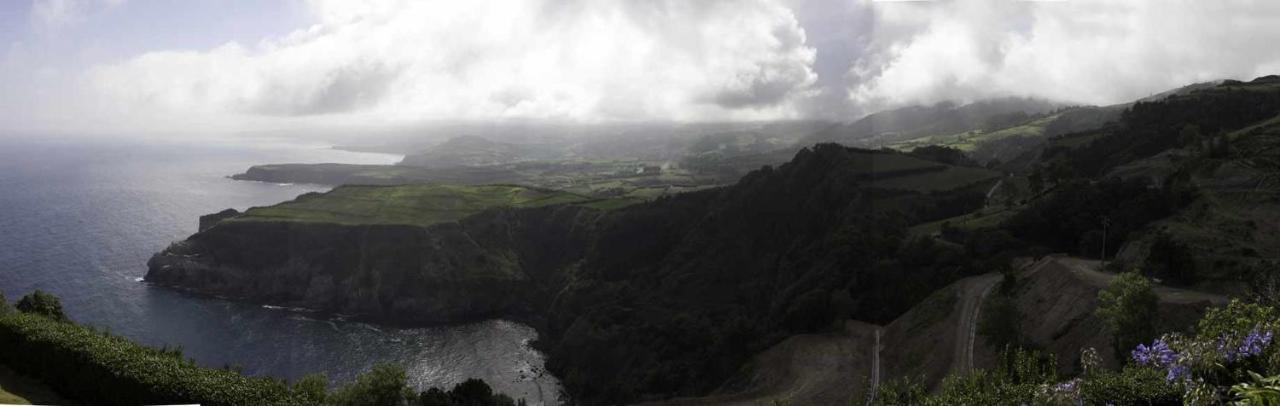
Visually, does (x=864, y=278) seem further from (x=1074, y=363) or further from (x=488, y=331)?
(x=488, y=331)

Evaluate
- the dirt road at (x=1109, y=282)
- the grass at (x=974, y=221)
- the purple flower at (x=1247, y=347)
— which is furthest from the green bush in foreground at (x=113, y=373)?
the grass at (x=974, y=221)

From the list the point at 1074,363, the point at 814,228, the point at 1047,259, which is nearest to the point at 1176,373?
the point at 1074,363

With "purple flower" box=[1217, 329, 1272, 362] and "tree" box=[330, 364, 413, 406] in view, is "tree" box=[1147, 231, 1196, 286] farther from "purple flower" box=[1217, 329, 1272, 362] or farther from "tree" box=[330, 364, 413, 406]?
"tree" box=[330, 364, 413, 406]

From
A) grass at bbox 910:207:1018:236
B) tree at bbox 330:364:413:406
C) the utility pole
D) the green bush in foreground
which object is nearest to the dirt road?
the utility pole

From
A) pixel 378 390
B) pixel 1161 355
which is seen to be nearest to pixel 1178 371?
pixel 1161 355

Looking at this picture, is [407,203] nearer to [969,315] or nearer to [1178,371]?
[969,315]

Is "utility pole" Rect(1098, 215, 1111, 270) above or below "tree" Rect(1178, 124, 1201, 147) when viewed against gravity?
below
